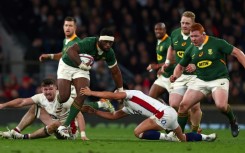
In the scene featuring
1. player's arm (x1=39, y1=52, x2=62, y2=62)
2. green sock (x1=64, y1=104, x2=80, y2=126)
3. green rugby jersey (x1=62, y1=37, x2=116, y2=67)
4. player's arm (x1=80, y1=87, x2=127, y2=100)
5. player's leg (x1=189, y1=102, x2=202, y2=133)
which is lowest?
player's leg (x1=189, y1=102, x2=202, y2=133)

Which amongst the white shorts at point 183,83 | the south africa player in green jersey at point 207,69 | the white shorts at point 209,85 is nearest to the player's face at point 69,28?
the white shorts at point 183,83

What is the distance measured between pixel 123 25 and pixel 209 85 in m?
11.0

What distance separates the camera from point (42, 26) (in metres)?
26.2

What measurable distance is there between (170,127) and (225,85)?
1.70m

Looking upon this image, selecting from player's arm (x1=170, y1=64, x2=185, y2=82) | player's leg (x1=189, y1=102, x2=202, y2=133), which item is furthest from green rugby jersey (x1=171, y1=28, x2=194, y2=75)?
player's arm (x1=170, y1=64, x2=185, y2=82)

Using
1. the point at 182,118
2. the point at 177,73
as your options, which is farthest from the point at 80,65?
the point at 182,118

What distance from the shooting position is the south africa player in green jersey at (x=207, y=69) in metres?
15.9

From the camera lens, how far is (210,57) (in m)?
16.0

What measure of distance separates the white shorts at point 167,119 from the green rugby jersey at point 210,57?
1548 millimetres

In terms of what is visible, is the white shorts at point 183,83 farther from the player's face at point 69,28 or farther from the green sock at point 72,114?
the green sock at point 72,114

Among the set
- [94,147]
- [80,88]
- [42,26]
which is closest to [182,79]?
[80,88]

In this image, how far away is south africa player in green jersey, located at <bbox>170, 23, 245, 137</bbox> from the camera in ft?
52.1

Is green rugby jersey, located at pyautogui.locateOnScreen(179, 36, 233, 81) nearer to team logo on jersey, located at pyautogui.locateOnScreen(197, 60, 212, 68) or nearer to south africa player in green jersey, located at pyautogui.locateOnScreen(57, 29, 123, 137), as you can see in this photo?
team logo on jersey, located at pyautogui.locateOnScreen(197, 60, 212, 68)

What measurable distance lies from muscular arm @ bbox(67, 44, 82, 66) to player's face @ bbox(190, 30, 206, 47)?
2.10 m
